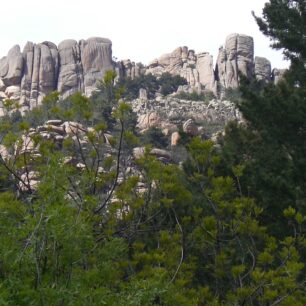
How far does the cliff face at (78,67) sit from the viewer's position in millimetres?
64750

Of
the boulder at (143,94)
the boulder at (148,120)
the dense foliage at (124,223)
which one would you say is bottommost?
the dense foliage at (124,223)

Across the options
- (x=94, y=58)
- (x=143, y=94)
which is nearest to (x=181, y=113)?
(x=143, y=94)

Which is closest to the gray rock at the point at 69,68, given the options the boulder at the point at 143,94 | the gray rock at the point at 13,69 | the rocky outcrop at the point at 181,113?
the gray rock at the point at 13,69

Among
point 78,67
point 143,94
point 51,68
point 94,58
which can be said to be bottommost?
point 143,94

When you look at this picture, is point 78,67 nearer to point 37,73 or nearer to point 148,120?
point 37,73

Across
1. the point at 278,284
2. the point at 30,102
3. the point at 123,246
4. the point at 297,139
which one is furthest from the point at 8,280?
the point at 30,102

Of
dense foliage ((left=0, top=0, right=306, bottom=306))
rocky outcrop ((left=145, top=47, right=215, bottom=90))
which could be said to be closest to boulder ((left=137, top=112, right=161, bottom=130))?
rocky outcrop ((left=145, top=47, right=215, bottom=90))

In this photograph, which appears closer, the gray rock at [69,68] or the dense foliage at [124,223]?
the dense foliage at [124,223]

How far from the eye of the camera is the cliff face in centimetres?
6475

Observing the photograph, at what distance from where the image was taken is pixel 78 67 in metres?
66.7

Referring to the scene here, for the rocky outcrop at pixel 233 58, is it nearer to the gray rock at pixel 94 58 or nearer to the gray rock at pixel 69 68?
the gray rock at pixel 94 58

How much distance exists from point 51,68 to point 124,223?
60663mm

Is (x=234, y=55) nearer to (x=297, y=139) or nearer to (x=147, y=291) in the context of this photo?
(x=297, y=139)

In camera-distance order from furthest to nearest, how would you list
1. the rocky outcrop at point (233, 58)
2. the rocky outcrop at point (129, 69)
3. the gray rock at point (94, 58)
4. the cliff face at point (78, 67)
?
the rocky outcrop at point (129, 69), the gray rock at point (94, 58), the rocky outcrop at point (233, 58), the cliff face at point (78, 67)
